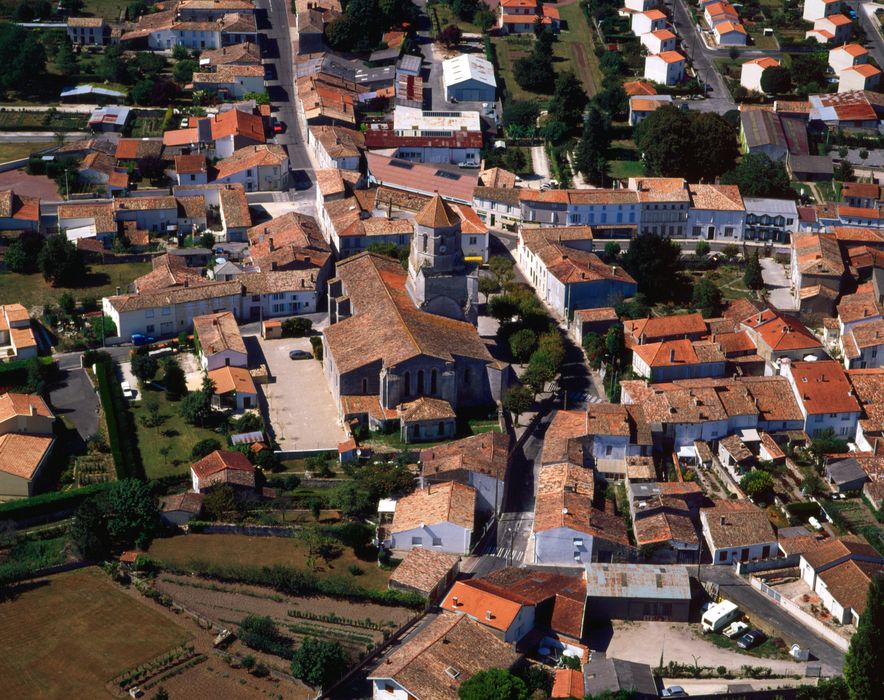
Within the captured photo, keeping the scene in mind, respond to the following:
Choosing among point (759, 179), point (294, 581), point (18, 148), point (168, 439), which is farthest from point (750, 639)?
point (18, 148)

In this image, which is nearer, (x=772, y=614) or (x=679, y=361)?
(x=772, y=614)

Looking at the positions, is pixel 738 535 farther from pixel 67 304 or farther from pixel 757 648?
pixel 67 304

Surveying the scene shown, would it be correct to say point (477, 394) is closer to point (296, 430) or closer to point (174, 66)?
point (296, 430)

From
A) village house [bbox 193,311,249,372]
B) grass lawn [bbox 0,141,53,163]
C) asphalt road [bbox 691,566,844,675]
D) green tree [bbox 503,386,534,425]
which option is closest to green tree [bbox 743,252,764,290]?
green tree [bbox 503,386,534,425]

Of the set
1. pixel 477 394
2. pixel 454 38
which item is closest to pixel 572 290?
pixel 477 394

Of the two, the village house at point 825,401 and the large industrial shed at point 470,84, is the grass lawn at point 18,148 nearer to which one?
the large industrial shed at point 470,84

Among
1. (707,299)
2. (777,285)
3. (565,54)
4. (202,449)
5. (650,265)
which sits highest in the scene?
(565,54)

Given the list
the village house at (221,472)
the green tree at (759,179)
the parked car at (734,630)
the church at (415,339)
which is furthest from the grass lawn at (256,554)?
the green tree at (759,179)
